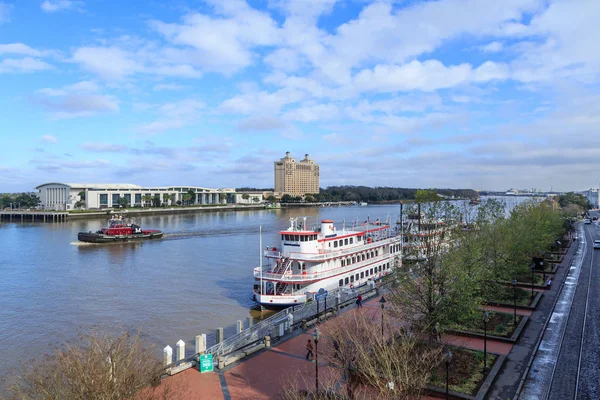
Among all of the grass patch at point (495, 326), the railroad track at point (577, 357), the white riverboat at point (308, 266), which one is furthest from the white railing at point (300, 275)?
the railroad track at point (577, 357)

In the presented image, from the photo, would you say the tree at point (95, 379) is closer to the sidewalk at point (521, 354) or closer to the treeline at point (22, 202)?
the sidewalk at point (521, 354)

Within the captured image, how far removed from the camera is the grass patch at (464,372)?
17672mm

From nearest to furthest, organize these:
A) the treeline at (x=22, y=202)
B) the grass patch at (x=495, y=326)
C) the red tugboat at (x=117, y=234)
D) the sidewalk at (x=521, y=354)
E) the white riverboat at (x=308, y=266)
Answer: the sidewalk at (x=521, y=354) < the grass patch at (x=495, y=326) < the white riverboat at (x=308, y=266) < the red tugboat at (x=117, y=234) < the treeline at (x=22, y=202)

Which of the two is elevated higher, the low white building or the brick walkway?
the low white building

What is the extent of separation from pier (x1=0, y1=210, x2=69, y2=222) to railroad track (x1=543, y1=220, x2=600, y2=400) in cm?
14387

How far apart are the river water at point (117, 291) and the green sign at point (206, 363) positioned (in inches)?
398

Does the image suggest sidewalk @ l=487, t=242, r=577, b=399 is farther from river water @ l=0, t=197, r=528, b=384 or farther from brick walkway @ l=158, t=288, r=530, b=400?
river water @ l=0, t=197, r=528, b=384

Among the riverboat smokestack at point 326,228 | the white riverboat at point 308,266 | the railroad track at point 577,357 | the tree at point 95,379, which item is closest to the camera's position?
the tree at point 95,379

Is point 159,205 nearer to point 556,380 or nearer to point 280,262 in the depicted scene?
point 280,262

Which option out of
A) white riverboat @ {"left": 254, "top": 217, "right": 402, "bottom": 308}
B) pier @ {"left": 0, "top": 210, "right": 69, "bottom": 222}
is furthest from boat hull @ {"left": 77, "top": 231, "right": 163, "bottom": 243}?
pier @ {"left": 0, "top": 210, "right": 69, "bottom": 222}

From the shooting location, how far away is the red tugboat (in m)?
80.7

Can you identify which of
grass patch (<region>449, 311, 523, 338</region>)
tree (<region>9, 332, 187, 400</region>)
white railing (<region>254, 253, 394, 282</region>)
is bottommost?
grass patch (<region>449, 311, 523, 338</region>)

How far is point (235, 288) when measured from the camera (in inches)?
1716

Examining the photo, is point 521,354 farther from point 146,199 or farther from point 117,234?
point 146,199
